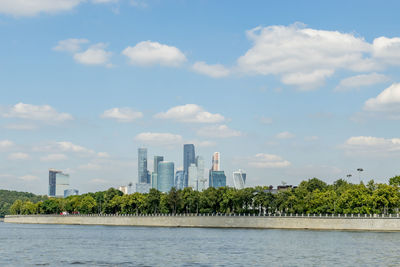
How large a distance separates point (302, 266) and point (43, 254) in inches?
1373

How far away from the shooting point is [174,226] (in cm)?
19675

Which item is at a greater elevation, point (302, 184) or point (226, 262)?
point (302, 184)

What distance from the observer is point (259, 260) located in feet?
235

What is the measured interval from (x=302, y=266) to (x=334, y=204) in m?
98.3

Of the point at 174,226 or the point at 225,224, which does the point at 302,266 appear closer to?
the point at 225,224

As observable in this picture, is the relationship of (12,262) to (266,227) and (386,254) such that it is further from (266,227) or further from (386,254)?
Result: (266,227)

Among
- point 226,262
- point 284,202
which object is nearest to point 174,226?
point 284,202

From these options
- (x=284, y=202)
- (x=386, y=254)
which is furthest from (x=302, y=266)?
(x=284, y=202)

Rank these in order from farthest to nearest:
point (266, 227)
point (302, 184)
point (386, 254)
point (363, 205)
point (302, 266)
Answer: point (302, 184) → point (266, 227) → point (363, 205) → point (386, 254) → point (302, 266)

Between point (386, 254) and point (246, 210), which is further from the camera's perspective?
point (246, 210)

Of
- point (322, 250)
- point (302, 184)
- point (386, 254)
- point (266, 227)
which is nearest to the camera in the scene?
point (386, 254)

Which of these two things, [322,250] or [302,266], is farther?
[322,250]

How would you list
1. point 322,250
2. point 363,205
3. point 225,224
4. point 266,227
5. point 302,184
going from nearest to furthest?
point 322,250
point 363,205
point 266,227
point 225,224
point 302,184

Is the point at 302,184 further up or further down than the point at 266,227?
further up
